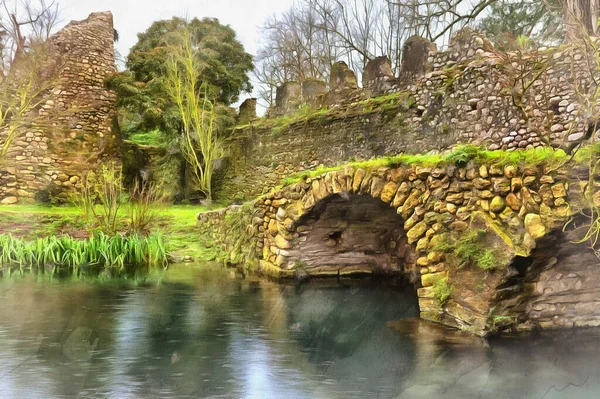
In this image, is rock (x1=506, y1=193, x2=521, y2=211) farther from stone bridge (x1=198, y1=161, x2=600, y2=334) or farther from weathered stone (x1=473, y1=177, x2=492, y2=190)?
weathered stone (x1=473, y1=177, x2=492, y2=190)

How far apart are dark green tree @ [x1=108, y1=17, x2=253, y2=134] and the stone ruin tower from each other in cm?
70

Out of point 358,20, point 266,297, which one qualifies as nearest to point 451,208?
point 266,297

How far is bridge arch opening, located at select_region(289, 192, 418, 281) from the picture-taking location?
26.8 ft

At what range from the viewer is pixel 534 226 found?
183 inches

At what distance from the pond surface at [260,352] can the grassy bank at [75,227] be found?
3.93 metres

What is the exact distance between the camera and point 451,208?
548cm

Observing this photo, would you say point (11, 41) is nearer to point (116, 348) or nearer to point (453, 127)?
point (116, 348)

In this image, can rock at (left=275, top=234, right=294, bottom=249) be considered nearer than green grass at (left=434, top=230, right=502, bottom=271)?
No

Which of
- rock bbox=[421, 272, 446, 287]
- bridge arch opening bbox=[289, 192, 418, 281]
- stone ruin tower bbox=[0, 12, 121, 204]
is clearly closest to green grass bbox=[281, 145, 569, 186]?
rock bbox=[421, 272, 446, 287]

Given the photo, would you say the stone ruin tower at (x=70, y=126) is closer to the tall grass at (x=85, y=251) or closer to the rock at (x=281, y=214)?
the tall grass at (x=85, y=251)

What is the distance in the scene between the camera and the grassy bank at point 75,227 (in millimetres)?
11148

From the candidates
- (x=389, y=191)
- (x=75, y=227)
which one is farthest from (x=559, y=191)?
(x=75, y=227)

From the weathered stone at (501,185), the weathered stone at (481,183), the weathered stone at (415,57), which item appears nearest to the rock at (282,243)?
the weathered stone at (481,183)

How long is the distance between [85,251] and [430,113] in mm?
7488
